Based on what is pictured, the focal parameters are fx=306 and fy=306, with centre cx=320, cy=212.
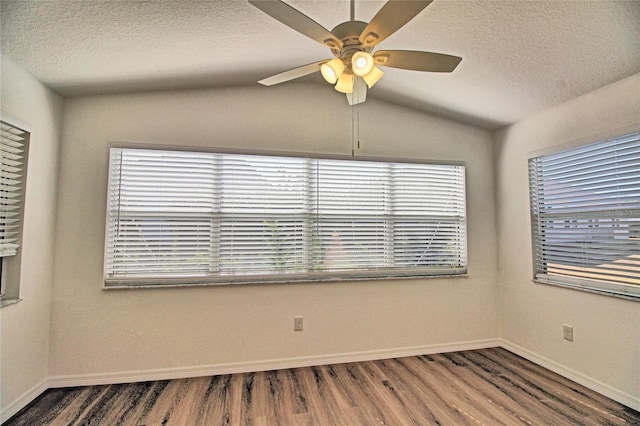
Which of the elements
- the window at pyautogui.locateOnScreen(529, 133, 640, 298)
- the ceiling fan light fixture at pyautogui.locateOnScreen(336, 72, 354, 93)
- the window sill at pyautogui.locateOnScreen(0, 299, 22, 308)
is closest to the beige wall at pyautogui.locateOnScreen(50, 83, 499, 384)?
the window sill at pyautogui.locateOnScreen(0, 299, 22, 308)

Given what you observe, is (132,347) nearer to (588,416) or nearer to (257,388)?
(257,388)

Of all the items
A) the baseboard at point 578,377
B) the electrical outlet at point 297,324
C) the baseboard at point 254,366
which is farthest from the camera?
the electrical outlet at point 297,324

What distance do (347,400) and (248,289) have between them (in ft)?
4.01

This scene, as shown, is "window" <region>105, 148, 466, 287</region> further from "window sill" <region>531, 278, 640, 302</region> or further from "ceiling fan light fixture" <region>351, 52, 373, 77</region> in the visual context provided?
"ceiling fan light fixture" <region>351, 52, 373, 77</region>

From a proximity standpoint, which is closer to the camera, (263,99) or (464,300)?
(263,99)

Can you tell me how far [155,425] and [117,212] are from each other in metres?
1.66

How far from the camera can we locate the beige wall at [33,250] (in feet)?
6.73

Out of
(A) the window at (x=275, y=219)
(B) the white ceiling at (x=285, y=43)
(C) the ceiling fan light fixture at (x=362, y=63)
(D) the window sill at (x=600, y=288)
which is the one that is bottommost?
(D) the window sill at (x=600, y=288)

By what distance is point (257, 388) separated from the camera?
97.1 inches

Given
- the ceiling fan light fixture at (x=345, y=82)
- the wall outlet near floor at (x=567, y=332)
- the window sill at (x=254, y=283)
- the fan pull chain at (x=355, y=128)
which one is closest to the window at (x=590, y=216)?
the wall outlet near floor at (x=567, y=332)

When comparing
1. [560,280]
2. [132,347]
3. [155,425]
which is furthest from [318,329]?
[560,280]

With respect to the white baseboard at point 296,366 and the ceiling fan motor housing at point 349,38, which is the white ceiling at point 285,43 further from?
the white baseboard at point 296,366

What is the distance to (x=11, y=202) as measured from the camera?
2.13 m

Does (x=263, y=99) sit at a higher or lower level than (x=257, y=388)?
higher
